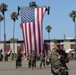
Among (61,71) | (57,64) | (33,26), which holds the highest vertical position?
(33,26)

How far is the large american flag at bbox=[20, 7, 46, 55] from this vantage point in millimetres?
13836

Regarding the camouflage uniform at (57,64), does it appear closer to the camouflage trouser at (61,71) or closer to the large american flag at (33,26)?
the camouflage trouser at (61,71)

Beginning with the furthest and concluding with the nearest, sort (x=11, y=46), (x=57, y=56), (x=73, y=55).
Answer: (x=11, y=46) < (x=73, y=55) < (x=57, y=56)

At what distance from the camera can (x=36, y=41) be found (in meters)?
14.5

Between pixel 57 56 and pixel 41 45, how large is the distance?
11.7 feet

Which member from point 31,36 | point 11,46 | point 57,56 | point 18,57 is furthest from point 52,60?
point 11,46

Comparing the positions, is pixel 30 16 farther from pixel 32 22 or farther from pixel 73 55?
pixel 73 55

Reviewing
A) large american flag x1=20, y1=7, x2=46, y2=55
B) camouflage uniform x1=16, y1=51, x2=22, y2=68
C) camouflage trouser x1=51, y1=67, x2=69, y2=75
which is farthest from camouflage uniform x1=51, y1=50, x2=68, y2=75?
camouflage uniform x1=16, y1=51, x2=22, y2=68

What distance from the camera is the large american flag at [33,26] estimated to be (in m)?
13.8

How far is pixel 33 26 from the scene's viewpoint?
14.6 meters

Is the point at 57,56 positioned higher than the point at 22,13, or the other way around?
the point at 22,13

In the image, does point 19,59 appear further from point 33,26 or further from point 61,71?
point 61,71

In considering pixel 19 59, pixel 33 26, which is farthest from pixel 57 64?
pixel 19 59

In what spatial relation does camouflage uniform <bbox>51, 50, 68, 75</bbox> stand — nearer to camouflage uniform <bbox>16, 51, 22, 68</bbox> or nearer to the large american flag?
the large american flag
